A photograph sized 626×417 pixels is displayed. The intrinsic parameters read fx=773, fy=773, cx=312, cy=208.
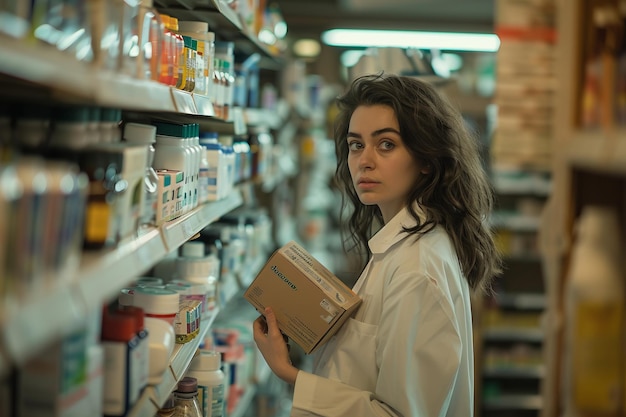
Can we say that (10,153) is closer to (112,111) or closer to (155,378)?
(112,111)

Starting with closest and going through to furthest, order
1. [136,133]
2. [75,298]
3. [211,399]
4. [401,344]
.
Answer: [75,298] → [136,133] → [401,344] → [211,399]

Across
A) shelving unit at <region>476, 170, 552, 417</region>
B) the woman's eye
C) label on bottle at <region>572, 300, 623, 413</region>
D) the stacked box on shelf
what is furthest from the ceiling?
label on bottle at <region>572, 300, 623, 413</region>

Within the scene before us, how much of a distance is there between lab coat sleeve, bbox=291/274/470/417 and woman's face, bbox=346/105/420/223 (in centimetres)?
38

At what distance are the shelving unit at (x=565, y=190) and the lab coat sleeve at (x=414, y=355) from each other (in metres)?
0.41

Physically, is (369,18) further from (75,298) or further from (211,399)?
(75,298)

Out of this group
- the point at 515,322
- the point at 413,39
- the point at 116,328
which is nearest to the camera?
the point at 116,328

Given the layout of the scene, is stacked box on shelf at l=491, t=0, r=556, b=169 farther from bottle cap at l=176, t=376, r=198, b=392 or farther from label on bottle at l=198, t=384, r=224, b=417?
label on bottle at l=198, t=384, r=224, b=417

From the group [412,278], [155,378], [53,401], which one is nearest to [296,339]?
[412,278]

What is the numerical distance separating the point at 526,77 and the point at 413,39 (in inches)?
235

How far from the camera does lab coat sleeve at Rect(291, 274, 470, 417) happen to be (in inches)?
85.1

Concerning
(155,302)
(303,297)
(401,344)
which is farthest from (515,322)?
(155,302)

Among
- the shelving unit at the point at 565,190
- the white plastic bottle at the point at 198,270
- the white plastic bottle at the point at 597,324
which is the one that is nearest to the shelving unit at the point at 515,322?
the white plastic bottle at the point at 198,270

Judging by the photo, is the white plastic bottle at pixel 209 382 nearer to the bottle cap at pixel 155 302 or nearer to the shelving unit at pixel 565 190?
the bottle cap at pixel 155 302

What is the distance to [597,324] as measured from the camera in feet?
4.76
